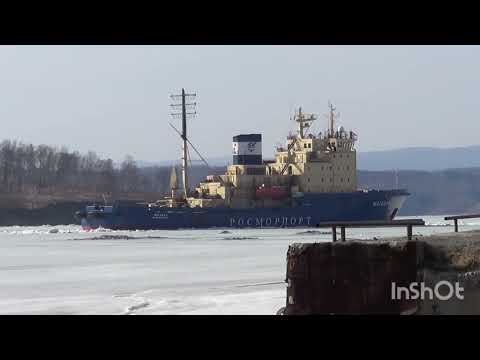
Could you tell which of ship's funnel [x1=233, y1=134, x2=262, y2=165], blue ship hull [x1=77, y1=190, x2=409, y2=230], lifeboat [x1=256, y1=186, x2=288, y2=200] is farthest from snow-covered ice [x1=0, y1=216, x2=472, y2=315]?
ship's funnel [x1=233, y1=134, x2=262, y2=165]

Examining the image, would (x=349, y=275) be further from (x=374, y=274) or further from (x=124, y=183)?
(x=124, y=183)

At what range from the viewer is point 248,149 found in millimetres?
47375

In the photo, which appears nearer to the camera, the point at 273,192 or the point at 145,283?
the point at 145,283

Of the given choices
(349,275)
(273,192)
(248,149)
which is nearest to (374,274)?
(349,275)

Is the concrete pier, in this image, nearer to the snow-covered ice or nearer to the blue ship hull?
the snow-covered ice

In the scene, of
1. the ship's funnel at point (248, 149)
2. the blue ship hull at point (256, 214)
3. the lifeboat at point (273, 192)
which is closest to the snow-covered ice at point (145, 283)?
the blue ship hull at point (256, 214)

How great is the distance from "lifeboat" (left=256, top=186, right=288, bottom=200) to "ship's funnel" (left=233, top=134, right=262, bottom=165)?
2.20m

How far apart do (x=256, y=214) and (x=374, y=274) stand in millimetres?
38835

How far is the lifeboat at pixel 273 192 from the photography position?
1785 inches

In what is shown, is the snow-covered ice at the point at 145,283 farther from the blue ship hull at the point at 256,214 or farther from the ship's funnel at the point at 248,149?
the ship's funnel at the point at 248,149

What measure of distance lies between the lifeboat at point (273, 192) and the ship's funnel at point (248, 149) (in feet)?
7.23

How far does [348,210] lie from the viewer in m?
44.1
